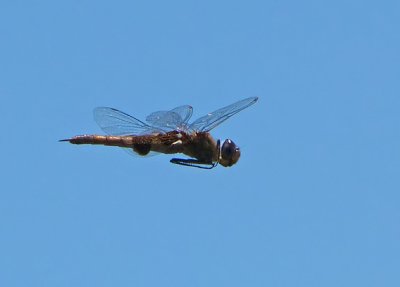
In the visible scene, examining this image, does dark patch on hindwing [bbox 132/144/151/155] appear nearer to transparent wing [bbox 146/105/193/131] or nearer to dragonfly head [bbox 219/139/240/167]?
transparent wing [bbox 146/105/193/131]

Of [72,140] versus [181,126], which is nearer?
[72,140]

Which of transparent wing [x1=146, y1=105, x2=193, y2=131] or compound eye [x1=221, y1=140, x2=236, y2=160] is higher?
transparent wing [x1=146, y1=105, x2=193, y2=131]

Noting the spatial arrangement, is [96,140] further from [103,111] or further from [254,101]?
[254,101]

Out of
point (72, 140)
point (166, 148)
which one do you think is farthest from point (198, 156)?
point (72, 140)

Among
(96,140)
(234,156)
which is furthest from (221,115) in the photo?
(96,140)
